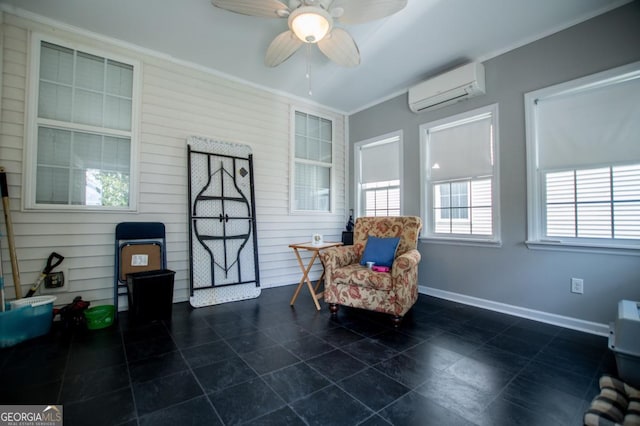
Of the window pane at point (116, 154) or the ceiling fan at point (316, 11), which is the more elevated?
the ceiling fan at point (316, 11)

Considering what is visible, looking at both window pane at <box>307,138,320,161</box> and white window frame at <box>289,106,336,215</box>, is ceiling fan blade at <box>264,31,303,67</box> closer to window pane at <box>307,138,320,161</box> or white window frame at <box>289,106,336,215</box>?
white window frame at <box>289,106,336,215</box>

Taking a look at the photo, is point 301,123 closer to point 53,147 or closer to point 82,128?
point 82,128

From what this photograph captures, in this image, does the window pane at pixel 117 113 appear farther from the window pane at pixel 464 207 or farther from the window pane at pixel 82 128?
the window pane at pixel 464 207

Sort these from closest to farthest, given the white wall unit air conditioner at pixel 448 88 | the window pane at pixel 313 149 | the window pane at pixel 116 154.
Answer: the window pane at pixel 116 154 → the white wall unit air conditioner at pixel 448 88 → the window pane at pixel 313 149

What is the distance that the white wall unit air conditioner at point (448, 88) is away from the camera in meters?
2.98

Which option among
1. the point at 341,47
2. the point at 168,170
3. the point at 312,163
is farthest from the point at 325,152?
the point at 168,170

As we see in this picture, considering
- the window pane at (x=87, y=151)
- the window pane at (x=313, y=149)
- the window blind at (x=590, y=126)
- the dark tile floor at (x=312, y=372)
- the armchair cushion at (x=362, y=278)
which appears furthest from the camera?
the window pane at (x=313, y=149)

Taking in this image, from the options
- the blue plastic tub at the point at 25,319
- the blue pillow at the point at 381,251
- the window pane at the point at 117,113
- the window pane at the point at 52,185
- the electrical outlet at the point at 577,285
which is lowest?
the blue plastic tub at the point at 25,319

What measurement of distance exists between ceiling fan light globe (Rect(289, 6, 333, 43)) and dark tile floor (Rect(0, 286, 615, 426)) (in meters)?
2.39

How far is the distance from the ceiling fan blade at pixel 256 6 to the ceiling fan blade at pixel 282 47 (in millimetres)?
216

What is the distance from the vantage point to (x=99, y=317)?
2428 mm

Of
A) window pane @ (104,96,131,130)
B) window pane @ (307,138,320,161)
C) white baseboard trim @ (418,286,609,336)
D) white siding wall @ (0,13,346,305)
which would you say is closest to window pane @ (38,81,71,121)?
white siding wall @ (0,13,346,305)

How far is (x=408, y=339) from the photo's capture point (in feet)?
7.41

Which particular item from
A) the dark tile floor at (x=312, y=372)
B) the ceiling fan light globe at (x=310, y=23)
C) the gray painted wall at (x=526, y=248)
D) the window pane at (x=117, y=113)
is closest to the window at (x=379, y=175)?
the gray painted wall at (x=526, y=248)
